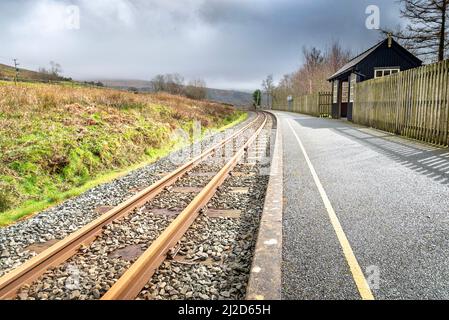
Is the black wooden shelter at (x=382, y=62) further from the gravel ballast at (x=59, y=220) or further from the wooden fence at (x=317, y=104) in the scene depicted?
the gravel ballast at (x=59, y=220)

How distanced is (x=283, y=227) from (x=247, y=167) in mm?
4255

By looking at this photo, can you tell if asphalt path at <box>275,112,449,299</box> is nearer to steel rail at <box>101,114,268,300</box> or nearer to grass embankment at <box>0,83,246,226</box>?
steel rail at <box>101,114,268,300</box>

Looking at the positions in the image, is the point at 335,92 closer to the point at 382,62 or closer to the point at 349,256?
the point at 382,62

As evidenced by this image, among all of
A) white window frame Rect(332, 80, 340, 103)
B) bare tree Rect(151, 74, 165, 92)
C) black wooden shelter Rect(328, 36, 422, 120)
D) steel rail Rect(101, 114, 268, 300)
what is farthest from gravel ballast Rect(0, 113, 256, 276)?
bare tree Rect(151, 74, 165, 92)

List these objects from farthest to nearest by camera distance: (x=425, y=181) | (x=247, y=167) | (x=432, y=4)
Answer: (x=432, y=4), (x=247, y=167), (x=425, y=181)

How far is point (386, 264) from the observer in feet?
10.4

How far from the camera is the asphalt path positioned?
2.86m

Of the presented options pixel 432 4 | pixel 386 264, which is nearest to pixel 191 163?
pixel 386 264

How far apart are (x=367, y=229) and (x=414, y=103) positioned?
9783 mm

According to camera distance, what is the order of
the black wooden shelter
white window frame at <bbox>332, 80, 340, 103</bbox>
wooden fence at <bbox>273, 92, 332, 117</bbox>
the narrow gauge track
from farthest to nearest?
wooden fence at <bbox>273, 92, 332, 117</bbox>
white window frame at <bbox>332, 80, 340, 103</bbox>
the black wooden shelter
the narrow gauge track

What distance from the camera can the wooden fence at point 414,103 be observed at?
10.2 m

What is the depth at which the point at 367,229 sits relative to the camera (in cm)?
403

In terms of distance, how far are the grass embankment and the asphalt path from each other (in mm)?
4233

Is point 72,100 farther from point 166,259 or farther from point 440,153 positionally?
point 440,153
